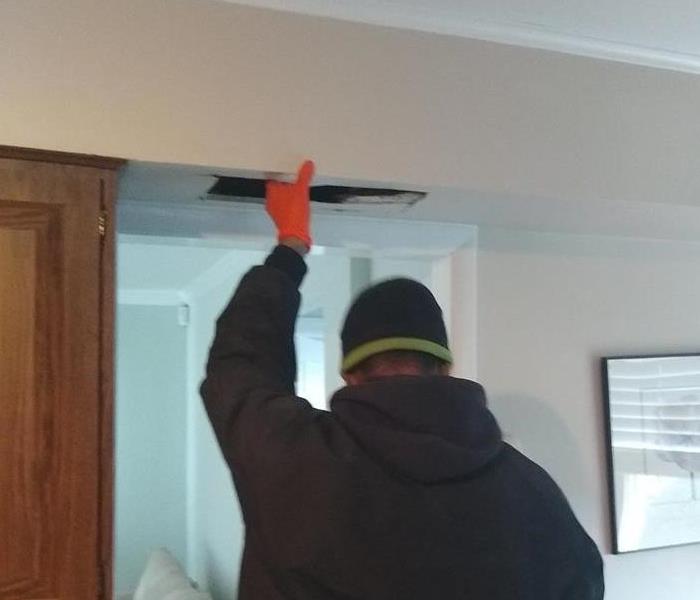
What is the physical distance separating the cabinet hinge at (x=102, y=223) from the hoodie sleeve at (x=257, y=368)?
0.24 meters

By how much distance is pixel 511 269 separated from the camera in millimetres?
2189

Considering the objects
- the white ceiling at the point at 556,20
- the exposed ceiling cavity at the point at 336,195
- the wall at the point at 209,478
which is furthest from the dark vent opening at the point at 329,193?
the wall at the point at 209,478

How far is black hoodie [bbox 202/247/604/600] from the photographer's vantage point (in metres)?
1.15

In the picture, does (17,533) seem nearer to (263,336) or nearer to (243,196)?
(263,336)

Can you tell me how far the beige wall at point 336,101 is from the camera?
1.50 metres

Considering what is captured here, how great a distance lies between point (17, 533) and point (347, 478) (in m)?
0.55

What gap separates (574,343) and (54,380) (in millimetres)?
1343

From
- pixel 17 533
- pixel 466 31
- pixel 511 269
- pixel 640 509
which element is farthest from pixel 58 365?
pixel 640 509

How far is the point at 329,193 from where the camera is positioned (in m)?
1.79

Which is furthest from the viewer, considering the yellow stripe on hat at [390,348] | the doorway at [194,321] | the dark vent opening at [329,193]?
the doorway at [194,321]

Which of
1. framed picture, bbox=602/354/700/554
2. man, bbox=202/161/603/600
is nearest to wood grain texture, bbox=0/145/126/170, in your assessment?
man, bbox=202/161/603/600

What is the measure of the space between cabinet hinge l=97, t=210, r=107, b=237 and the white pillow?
246 centimetres

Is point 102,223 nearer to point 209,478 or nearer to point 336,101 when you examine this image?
point 336,101

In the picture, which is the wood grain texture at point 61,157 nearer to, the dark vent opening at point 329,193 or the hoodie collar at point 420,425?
the dark vent opening at point 329,193
